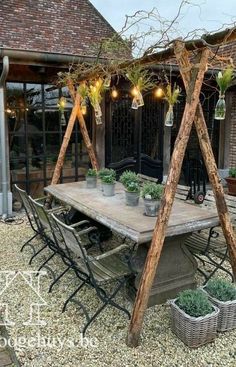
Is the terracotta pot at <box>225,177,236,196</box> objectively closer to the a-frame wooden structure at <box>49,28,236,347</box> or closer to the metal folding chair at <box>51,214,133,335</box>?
the metal folding chair at <box>51,214,133,335</box>

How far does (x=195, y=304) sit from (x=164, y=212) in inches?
27.4

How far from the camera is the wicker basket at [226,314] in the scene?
8.52ft

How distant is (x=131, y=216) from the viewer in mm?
3131

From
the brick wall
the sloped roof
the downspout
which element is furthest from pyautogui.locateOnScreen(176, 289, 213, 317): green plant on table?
the sloped roof

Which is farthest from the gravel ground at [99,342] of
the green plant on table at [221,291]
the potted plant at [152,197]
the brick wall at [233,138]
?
the brick wall at [233,138]

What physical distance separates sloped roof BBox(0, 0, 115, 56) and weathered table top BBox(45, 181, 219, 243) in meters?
5.29

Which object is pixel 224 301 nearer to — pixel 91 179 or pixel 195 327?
pixel 195 327

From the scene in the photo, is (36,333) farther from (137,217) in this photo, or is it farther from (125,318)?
(137,217)

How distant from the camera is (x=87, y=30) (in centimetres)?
950

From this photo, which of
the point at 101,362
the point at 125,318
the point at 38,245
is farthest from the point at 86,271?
the point at 38,245

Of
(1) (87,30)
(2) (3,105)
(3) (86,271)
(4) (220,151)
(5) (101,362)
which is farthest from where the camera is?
(1) (87,30)

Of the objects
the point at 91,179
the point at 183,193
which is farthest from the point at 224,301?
the point at 91,179

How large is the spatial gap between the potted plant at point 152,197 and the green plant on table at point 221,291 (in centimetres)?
77

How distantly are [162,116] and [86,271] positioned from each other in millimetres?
5105
